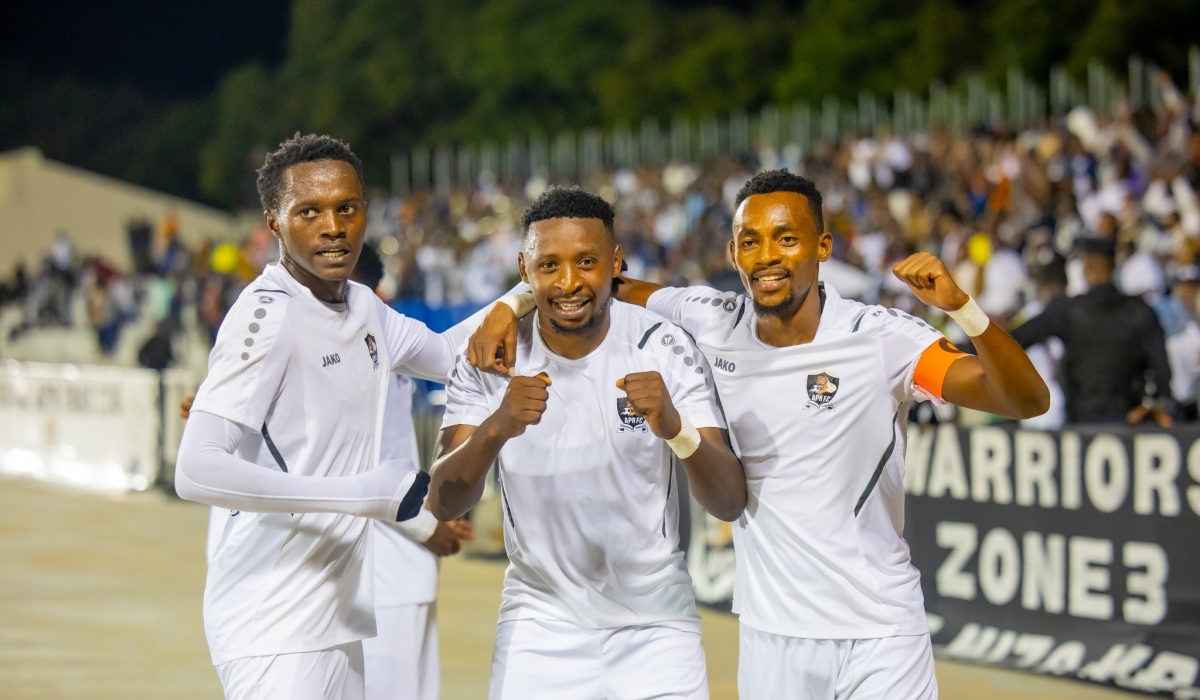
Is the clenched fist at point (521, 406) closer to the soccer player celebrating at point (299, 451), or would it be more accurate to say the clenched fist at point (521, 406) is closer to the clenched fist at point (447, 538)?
the soccer player celebrating at point (299, 451)

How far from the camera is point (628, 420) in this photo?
4023 mm

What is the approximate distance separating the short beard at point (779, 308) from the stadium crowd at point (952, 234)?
456 centimetres

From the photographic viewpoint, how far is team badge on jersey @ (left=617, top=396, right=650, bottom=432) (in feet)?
13.2

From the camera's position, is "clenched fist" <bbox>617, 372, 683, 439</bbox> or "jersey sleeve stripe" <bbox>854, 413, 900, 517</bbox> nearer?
"clenched fist" <bbox>617, 372, 683, 439</bbox>

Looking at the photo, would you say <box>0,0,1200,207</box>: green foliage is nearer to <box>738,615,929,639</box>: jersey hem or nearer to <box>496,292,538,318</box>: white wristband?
<box>496,292,538,318</box>: white wristband

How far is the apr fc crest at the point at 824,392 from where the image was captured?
414 cm

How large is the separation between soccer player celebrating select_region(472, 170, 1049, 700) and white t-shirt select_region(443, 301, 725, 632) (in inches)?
8.0

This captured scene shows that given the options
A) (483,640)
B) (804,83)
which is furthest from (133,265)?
(483,640)

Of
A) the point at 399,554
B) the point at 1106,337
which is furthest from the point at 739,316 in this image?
the point at 1106,337

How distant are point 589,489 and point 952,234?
1137 cm

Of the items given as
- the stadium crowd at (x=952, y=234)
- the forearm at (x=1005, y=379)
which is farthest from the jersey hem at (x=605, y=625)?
the stadium crowd at (x=952, y=234)

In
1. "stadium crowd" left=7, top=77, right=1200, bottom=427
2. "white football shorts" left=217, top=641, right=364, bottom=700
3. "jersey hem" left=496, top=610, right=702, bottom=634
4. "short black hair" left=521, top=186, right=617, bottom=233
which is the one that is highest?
"stadium crowd" left=7, top=77, right=1200, bottom=427

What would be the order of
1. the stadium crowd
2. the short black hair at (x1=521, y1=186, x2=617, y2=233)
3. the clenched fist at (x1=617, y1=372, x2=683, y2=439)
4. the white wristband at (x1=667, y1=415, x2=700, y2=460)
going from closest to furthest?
the clenched fist at (x1=617, y1=372, x2=683, y2=439)
the white wristband at (x1=667, y1=415, x2=700, y2=460)
the short black hair at (x1=521, y1=186, x2=617, y2=233)
the stadium crowd

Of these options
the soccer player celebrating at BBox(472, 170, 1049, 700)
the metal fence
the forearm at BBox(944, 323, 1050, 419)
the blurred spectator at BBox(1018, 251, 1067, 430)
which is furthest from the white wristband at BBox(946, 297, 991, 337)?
the metal fence
